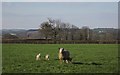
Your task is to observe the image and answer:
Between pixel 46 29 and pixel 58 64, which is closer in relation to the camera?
pixel 58 64

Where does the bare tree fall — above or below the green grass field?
above

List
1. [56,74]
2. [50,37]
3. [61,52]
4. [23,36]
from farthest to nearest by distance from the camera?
1. [50,37]
2. [23,36]
3. [61,52]
4. [56,74]

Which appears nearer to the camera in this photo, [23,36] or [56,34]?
[23,36]

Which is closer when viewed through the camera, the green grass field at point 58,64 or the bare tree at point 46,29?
the green grass field at point 58,64

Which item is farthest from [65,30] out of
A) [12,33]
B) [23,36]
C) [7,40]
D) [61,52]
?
[61,52]

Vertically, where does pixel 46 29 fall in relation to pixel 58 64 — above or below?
above

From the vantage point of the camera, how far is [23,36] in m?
95.1

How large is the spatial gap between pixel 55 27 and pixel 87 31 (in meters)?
14.5

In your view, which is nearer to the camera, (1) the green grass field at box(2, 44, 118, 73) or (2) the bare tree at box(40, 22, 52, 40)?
(1) the green grass field at box(2, 44, 118, 73)

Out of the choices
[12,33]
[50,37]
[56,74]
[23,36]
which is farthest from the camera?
[50,37]

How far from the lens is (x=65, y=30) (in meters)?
115

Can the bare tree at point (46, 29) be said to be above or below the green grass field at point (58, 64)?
above

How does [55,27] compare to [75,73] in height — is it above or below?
above

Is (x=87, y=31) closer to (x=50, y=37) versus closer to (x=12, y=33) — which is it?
(x=50, y=37)
